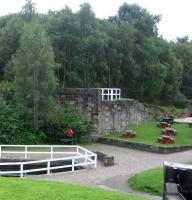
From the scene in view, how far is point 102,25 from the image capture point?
33.9 meters

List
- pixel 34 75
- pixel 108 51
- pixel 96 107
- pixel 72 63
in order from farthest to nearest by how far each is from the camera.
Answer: pixel 108 51, pixel 72 63, pixel 96 107, pixel 34 75

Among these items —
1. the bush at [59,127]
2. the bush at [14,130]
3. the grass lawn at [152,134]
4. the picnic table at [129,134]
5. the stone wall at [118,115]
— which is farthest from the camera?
the stone wall at [118,115]

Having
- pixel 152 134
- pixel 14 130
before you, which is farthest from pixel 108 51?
pixel 14 130

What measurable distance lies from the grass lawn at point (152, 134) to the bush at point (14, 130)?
447 cm

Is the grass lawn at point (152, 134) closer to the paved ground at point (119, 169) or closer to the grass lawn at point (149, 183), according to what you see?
the paved ground at point (119, 169)

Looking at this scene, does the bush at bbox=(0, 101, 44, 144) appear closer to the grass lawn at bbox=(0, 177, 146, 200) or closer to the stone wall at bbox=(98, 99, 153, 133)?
the stone wall at bbox=(98, 99, 153, 133)

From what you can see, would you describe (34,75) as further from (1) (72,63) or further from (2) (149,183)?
(2) (149,183)

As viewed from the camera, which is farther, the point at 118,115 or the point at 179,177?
the point at 118,115

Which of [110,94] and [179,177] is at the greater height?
[110,94]

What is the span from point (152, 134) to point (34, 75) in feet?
24.0

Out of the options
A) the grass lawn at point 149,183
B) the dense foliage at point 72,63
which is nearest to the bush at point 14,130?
the dense foliage at point 72,63

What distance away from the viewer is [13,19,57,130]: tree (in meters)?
23.9

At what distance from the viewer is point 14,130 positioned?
2338 cm

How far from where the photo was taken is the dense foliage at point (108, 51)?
2934 centimetres
